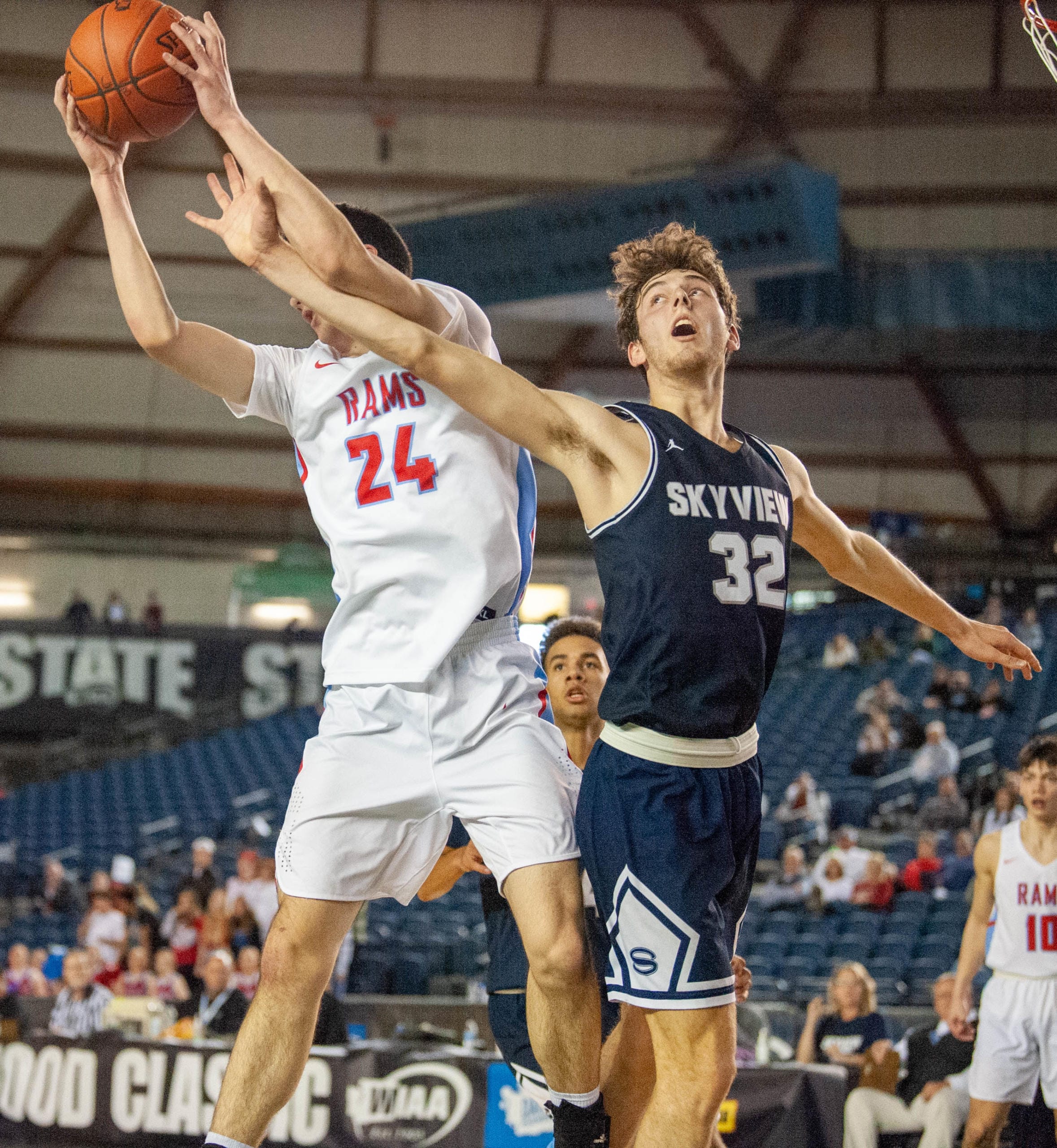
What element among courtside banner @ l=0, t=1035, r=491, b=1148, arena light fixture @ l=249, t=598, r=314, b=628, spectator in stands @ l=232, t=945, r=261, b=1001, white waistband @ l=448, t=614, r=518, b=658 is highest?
arena light fixture @ l=249, t=598, r=314, b=628

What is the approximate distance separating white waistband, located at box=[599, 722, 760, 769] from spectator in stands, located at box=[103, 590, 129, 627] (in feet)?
72.1

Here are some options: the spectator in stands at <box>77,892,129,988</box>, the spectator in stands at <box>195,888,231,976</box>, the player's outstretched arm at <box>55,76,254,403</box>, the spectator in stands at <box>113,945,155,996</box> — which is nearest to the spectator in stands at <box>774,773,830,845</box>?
the spectator in stands at <box>195,888,231,976</box>

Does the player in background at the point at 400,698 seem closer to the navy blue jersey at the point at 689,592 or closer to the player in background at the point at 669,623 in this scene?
the player in background at the point at 669,623

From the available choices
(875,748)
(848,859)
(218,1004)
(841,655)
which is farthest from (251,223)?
(841,655)

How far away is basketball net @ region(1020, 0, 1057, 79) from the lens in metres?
4.88

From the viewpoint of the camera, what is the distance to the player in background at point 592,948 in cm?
344

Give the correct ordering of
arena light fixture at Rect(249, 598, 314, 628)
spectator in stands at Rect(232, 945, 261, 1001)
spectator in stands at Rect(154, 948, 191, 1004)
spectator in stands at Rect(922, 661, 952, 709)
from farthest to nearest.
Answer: arena light fixture at Rect(249, 598, 314, 628) → spectator in stands at Rect(922, 661, 952, 709) → spectator in stands at Rect(154, 948, 191, 1004) → spectator in stands at Rect(232, 945, 261, 1001)

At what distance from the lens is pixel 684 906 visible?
3.02 m

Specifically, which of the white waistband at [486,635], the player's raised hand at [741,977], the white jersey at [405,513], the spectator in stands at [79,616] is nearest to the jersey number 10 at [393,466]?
the white jersey at [405,513]

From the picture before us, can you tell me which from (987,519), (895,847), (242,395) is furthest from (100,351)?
(242,395)

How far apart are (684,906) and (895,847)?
979 cm

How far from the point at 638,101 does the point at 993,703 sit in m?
11.0

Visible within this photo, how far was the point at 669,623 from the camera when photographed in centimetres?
305

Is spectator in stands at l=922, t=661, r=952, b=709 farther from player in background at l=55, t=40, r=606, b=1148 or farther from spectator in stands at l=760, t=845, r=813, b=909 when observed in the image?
player in background at l=55, t=40, r=606, b=1148
